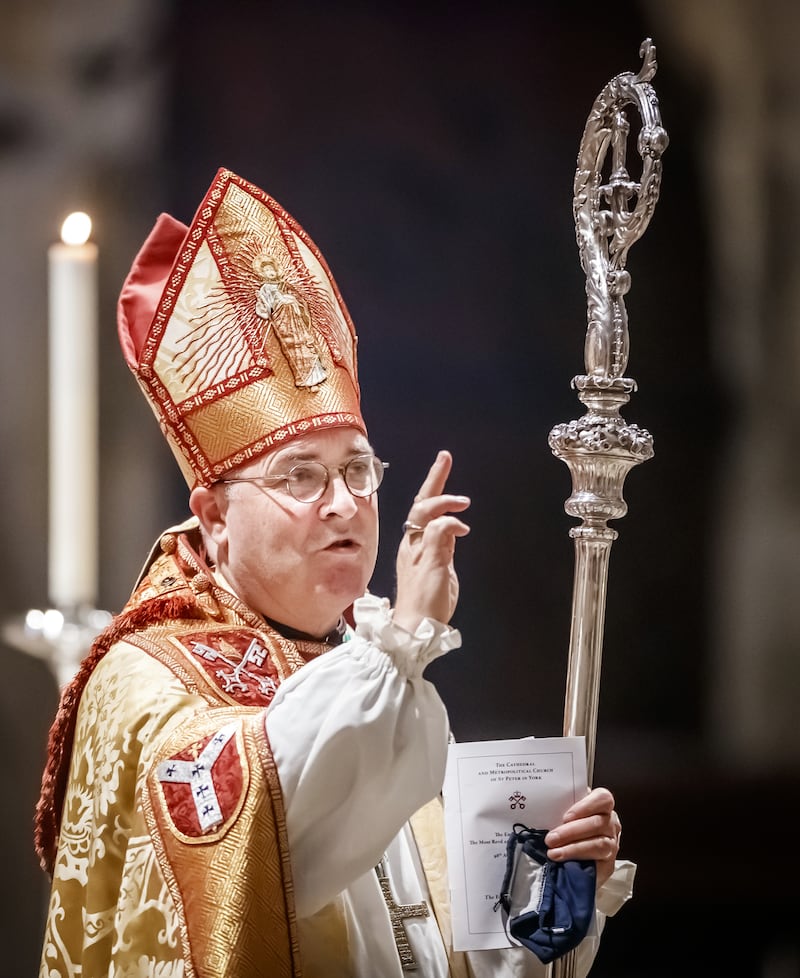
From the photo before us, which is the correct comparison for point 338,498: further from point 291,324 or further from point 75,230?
point 75,230

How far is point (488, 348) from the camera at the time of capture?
3.87 metres

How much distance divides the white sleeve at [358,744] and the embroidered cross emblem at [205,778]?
8 centimetres

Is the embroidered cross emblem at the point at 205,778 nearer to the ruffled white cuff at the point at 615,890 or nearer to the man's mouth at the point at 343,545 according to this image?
the man's mouth at the point at 343,545

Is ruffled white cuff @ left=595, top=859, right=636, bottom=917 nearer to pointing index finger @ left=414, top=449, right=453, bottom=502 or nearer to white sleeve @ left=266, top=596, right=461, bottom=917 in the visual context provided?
white sleeve @ left=266, top=596, right=461, bottom=917

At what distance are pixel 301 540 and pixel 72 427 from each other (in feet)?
1.68

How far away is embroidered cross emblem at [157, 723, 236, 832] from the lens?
7.20 feet

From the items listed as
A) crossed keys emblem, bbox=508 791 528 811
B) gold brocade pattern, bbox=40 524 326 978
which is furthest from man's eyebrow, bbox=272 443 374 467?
crossed keys emblem, bbox=508 791 528 811

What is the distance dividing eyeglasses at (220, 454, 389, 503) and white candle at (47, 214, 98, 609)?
0.31m

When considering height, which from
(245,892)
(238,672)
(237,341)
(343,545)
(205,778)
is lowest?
(245,892)

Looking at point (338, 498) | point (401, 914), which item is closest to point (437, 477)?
point (338, 498)

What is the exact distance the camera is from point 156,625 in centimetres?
257

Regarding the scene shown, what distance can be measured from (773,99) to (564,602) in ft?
4.67

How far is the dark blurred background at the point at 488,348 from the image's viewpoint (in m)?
3.79

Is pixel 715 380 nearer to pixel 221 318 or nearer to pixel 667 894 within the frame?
pixel 667 894
